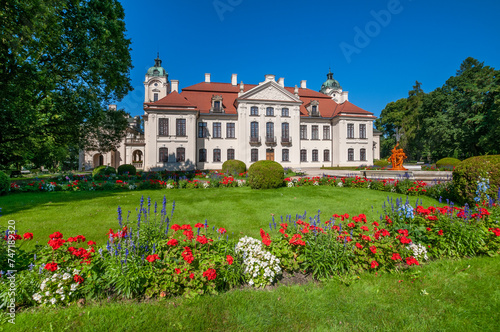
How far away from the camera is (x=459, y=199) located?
7.65 m

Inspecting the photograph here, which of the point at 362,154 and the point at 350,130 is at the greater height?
the point at 350,130

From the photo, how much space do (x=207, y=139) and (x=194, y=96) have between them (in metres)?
6.99

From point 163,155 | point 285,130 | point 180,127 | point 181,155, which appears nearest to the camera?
point 163,155

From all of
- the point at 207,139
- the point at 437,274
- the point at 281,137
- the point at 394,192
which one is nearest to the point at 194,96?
the point at 207,139

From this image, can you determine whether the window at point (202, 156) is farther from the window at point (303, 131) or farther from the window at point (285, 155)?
the window at point (303, 131)

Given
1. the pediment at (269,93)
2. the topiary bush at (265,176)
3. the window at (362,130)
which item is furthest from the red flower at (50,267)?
the window at (362,130)

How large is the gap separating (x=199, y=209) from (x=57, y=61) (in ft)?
33.7

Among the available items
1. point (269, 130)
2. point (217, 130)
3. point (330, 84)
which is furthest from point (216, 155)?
point (330, 84)

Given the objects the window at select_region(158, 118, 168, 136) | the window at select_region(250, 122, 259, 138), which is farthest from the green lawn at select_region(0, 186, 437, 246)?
the window at select_region(250, 122, 259, 138)

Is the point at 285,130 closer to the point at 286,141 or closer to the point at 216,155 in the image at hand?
the point at 286,141

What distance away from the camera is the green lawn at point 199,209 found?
218 inches

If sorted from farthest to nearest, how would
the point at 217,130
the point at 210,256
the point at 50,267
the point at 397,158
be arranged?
the point at 217,130 < the point at 397,158 < the point at 210,256 < the point at 50,267

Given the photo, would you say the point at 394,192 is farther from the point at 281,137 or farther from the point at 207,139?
the point at 207,139

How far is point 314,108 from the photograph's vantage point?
33.5 m
